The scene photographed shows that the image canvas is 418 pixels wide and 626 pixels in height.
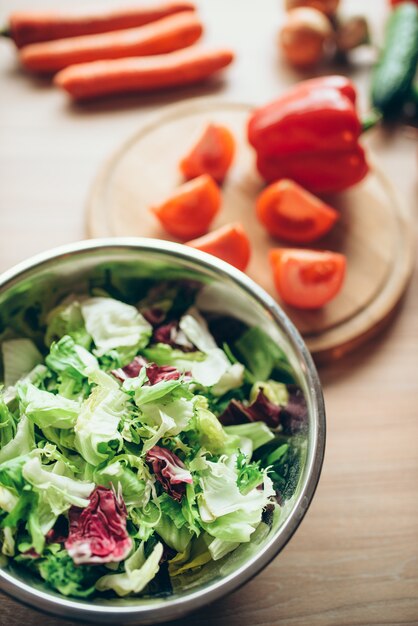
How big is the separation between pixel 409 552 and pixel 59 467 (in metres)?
0.78

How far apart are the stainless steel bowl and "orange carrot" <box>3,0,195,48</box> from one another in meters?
0.96

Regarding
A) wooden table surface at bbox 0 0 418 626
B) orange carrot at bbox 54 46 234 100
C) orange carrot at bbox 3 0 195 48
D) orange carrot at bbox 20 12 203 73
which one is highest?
orange carrot at bbox 3 0 195 48

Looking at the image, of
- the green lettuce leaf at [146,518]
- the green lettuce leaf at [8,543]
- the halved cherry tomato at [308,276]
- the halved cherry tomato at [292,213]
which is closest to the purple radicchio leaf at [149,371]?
the green lettuce leaf at [146,518]

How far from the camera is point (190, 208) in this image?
65.8 inches

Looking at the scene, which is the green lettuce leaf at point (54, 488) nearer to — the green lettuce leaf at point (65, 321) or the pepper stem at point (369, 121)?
the green lettuce leaf at point (65, 321)

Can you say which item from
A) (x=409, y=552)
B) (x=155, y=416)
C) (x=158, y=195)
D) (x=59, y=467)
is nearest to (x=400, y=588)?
(x=409, y=552)

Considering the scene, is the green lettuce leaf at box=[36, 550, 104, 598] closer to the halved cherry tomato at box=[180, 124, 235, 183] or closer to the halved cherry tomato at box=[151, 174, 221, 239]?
the halved cherry tomato at box=[151, 174, 221, 239]

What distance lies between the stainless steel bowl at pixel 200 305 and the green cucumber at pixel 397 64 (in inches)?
36.5

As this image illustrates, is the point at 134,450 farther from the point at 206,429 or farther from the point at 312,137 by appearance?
the point at 312,137

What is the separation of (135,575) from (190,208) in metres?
0.92

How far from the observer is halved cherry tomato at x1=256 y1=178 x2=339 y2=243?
1.69 m

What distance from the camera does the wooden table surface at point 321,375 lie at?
1354 millimetres

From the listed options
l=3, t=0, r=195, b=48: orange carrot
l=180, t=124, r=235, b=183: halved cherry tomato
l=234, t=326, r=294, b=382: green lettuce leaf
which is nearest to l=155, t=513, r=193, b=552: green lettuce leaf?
l=234, t=326, r=294, b=382: green lettuce leaf

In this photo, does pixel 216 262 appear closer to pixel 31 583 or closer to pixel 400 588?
pixel 31 583
